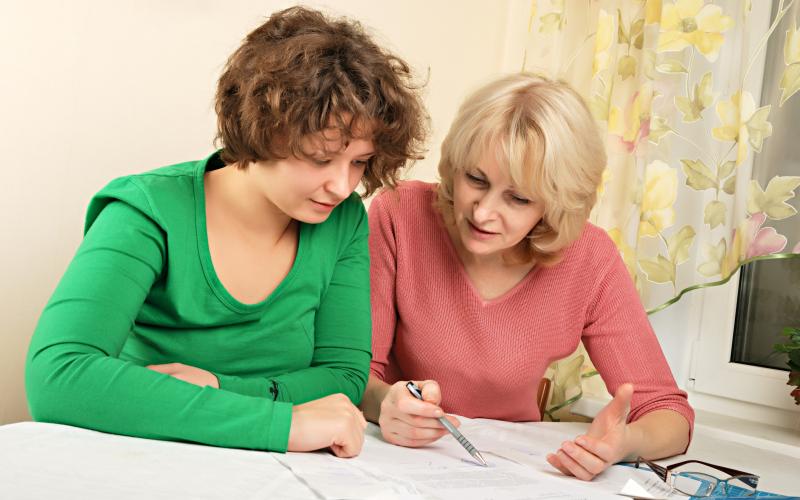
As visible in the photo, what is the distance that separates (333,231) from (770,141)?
43.9 inches

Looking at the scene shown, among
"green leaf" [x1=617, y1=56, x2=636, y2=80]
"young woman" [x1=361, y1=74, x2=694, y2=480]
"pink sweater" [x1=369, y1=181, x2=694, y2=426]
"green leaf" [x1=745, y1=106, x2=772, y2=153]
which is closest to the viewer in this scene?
"young woman" [x1=361, y1=74, x2=694, y2=480]

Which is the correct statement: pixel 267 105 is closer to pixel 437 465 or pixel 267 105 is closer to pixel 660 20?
pixel 437 465

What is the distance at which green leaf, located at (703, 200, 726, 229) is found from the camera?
183cm

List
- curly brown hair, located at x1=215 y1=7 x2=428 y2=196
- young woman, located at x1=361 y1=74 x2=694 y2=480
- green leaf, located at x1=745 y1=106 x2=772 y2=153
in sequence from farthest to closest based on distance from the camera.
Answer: green leaf, located at x1=745 y1=106 x2=772 y2=153
young woman, located at x1=361 y1=74 x2=694 y2=480
curly brown hair, located at x1=215 y1=7 x2=428 y2=196

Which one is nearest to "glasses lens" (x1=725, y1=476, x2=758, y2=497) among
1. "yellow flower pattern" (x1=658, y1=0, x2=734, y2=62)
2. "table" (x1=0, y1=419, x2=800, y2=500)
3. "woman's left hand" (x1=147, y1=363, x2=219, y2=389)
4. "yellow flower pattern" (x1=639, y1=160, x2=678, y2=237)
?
"table" (x1=0, y1=419, x2=800, y2=500)

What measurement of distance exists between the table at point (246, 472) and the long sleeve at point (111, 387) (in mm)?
19

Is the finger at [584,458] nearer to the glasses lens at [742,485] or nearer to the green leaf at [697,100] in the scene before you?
the glasses lens at [742,485]

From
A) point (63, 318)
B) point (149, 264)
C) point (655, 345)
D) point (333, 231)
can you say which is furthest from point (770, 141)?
point (63, 318)

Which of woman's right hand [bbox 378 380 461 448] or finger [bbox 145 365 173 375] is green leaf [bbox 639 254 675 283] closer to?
woman's right hand [bbox 378 380 461 448]

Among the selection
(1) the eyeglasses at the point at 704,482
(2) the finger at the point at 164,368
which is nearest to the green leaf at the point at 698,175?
→ (1) the eyeglasses at the point at 704,482

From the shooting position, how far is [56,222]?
150 cm

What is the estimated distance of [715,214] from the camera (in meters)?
1.83

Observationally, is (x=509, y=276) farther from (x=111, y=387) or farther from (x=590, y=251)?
(x=111, y=387)

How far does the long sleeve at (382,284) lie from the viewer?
1501 mm
